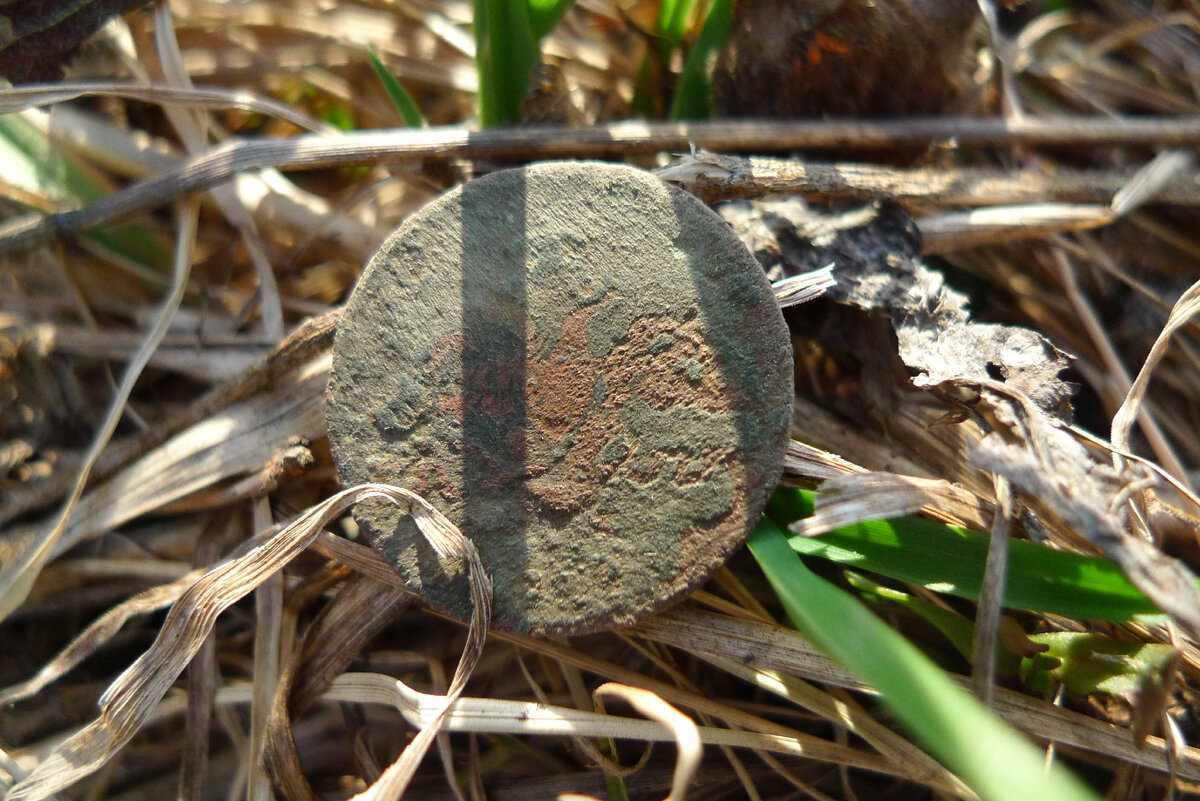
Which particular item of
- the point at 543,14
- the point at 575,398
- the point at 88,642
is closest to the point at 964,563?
the point at 575,398

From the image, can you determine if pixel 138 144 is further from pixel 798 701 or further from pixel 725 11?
pixel 798 701

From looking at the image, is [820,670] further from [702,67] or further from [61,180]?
[61,180]

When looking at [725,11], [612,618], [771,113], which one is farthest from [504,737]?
[725,11]

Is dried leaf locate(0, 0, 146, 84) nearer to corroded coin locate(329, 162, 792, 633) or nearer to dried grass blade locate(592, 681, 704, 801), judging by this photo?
corroded coin locate(329, 162, 792, 633)

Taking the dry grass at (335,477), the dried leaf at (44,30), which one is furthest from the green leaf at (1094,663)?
the dried leaf at (44,30)

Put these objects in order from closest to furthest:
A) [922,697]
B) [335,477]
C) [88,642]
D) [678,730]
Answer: [922,697], [678,730], [88,642], [335,477]

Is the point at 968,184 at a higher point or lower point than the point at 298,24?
lower
